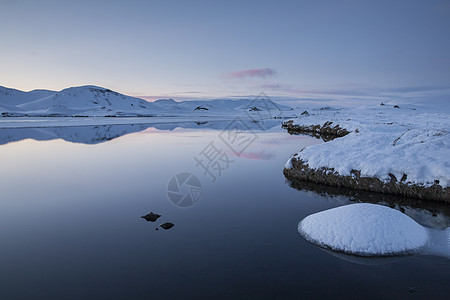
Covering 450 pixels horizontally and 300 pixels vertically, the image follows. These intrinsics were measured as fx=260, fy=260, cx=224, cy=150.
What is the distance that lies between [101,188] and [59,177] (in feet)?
12.1

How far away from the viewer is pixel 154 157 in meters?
18.8

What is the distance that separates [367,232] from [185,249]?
14.1 feet

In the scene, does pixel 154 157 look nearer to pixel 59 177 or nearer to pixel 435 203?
pixel 59 177

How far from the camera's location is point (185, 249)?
616 centimetres

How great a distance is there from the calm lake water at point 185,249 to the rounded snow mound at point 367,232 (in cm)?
26

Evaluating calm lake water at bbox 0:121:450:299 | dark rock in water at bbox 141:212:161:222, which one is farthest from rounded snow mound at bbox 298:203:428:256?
dark rock in water at bbox 141:212:161:222

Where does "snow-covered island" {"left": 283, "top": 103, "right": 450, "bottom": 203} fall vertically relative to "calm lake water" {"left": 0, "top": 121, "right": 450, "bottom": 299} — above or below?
above

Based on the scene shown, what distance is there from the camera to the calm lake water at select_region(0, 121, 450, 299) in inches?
191

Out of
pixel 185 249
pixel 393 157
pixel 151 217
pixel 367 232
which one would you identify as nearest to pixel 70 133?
pixel 151 217

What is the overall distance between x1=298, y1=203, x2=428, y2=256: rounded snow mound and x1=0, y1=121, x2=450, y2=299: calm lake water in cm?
26

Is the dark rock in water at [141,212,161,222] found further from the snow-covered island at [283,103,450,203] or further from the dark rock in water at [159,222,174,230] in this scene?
the snow-covered island at [283,103,450,203]

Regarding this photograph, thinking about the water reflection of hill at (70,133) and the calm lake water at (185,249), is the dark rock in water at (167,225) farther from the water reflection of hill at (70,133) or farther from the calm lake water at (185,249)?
the water reflection of hill at (70,133)

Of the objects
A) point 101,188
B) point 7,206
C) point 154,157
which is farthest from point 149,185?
point 154,157

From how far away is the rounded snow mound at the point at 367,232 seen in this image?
5.92 m
